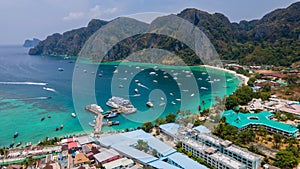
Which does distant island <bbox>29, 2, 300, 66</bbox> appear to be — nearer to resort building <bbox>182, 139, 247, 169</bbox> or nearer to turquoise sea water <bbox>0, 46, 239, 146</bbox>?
turquoise sea water <bbox>0, 46, 239, 146</bbox>

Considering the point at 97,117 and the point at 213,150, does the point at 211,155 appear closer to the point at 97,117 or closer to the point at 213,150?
the point at 213,150

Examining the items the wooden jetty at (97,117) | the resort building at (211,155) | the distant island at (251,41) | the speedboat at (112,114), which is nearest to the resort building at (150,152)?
the resort building at (211,155)

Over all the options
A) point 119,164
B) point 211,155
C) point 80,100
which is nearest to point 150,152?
point 119,164

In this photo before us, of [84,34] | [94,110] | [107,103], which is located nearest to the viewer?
[94,110]

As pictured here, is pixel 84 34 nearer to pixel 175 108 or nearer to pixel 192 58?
pixel 192 58

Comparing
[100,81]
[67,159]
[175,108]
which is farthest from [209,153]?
[100,81]

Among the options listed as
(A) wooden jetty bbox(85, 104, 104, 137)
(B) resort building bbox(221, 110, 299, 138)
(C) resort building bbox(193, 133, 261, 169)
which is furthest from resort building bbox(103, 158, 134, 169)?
(B) resort building bbox(221, 110, 299, 138)

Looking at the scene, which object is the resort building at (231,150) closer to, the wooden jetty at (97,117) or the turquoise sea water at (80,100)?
the turquoise sea water at (80,100)
